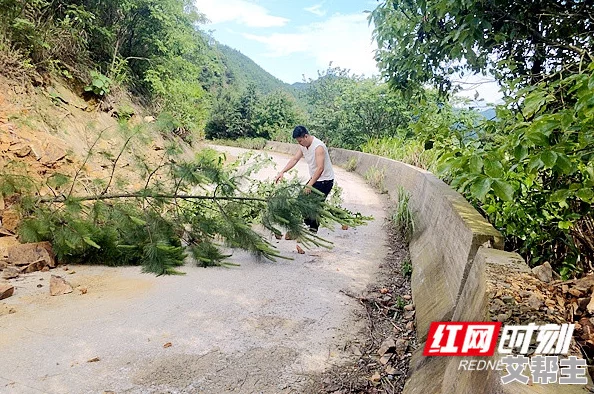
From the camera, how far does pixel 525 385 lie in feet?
4.32

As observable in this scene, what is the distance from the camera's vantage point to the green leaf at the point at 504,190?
5.26ft

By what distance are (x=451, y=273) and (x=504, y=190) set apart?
5.26ft

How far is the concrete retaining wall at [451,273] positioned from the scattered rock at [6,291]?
343 centimetres

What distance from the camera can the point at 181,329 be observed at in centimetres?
310

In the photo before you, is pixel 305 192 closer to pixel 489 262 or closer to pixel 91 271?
pixel 91 271

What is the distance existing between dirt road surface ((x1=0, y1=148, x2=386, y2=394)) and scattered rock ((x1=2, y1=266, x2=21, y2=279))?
113 mm

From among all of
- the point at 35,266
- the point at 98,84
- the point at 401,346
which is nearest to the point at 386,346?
the point at 401,346

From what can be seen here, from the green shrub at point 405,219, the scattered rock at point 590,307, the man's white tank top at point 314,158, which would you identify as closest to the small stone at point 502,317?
the scattered rock at point 590,307

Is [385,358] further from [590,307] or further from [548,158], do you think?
[548,158]

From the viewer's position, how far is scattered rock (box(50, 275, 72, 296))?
12.1 ft

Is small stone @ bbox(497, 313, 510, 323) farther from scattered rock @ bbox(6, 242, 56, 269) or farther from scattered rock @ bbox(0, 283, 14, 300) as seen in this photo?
scattered rock @ bbox(6, 242, 56, 269)

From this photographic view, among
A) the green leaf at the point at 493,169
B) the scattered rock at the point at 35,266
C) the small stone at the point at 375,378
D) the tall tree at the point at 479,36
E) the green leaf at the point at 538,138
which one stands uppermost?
the tall tree at the point at 479,36

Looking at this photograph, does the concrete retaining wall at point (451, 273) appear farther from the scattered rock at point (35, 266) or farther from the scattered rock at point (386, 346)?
the scattered rock at point (35, 266)

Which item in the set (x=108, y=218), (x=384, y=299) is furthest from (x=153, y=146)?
(x=384, y=299)
